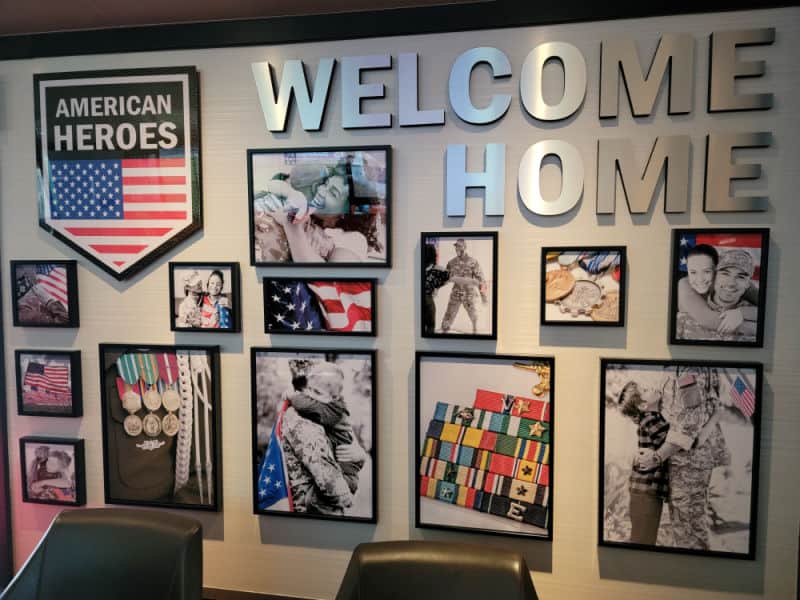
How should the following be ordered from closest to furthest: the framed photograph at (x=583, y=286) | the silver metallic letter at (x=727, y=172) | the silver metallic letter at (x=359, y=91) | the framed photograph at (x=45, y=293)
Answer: the silver metallic letter at (x=727, y=172) → the framed photograph at (x=583, y=286) → the silver metallic letter at (x=359, y=91) → the framed photograph at (x=45, y=293)

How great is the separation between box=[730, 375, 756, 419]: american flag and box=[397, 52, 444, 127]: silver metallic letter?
147 cm

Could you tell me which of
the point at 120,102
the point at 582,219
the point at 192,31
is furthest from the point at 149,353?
the point at 582,219

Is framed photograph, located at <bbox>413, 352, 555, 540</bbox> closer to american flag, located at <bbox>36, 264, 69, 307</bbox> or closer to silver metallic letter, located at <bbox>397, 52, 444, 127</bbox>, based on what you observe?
silver metallic letter, located at <bbox>397, 52, 444, 127</bbox>

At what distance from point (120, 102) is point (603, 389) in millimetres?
2342

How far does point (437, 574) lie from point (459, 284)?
104cm

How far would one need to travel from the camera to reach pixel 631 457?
2102mm

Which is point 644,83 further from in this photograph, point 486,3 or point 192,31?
point 192,31

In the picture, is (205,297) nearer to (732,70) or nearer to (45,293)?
(45,293)

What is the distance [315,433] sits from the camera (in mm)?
2307

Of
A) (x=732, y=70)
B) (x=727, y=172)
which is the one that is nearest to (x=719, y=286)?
(x=727, y=172)

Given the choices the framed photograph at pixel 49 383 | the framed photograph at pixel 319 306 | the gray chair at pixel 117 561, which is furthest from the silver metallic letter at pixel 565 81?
the framed photograph at pixel 49 383

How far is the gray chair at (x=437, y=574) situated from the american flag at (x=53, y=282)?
1757 millimetres

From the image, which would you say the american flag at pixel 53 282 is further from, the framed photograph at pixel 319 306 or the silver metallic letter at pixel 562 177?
the silver metallic letter at pixel 562 177

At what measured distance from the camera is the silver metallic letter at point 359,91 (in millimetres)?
2182
